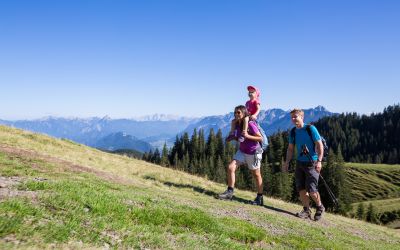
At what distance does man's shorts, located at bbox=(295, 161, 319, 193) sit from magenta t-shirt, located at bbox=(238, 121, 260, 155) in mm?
1867

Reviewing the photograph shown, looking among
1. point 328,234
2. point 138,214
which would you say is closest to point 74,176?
point 138,214

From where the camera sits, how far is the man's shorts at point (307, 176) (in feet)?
45.3

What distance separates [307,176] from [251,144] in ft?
8.38

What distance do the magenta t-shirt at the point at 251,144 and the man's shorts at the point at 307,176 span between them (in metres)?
1.87

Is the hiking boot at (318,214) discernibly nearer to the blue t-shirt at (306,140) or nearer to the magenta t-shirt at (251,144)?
the blue t-shirt at (306,140)

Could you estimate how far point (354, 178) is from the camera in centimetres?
16812

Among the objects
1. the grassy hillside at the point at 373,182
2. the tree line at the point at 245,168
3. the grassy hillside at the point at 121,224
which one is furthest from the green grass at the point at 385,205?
the grassy hillside at the point at 121,224

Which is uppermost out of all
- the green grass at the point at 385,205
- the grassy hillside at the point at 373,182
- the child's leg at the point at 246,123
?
the child's leg at the point at 246,123

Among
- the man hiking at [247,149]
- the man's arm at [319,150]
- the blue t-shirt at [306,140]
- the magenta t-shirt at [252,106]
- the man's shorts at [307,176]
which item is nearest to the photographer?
the man's arm at [319,150]

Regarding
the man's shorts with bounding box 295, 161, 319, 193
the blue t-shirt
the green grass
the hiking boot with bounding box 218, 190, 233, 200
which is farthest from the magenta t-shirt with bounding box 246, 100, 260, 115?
the green grass

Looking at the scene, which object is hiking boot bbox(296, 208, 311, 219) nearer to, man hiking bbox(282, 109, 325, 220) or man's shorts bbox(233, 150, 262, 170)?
man hiking bbox(282, 109, 325, 220)

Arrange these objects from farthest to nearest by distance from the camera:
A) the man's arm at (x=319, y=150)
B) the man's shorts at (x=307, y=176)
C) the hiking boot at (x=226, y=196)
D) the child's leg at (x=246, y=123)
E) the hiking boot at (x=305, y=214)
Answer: the hiking boot at (x=226, y=196)
the hiking boot at (x=305, y=214)
the child's leg at (x=246, y=123)
the man's shorts at (x=307, y=176)
the man's arm at (x=319, y=150)

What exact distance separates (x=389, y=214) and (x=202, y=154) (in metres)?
66.1

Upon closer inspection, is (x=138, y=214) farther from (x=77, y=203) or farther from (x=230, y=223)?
(x=230, y=223)
